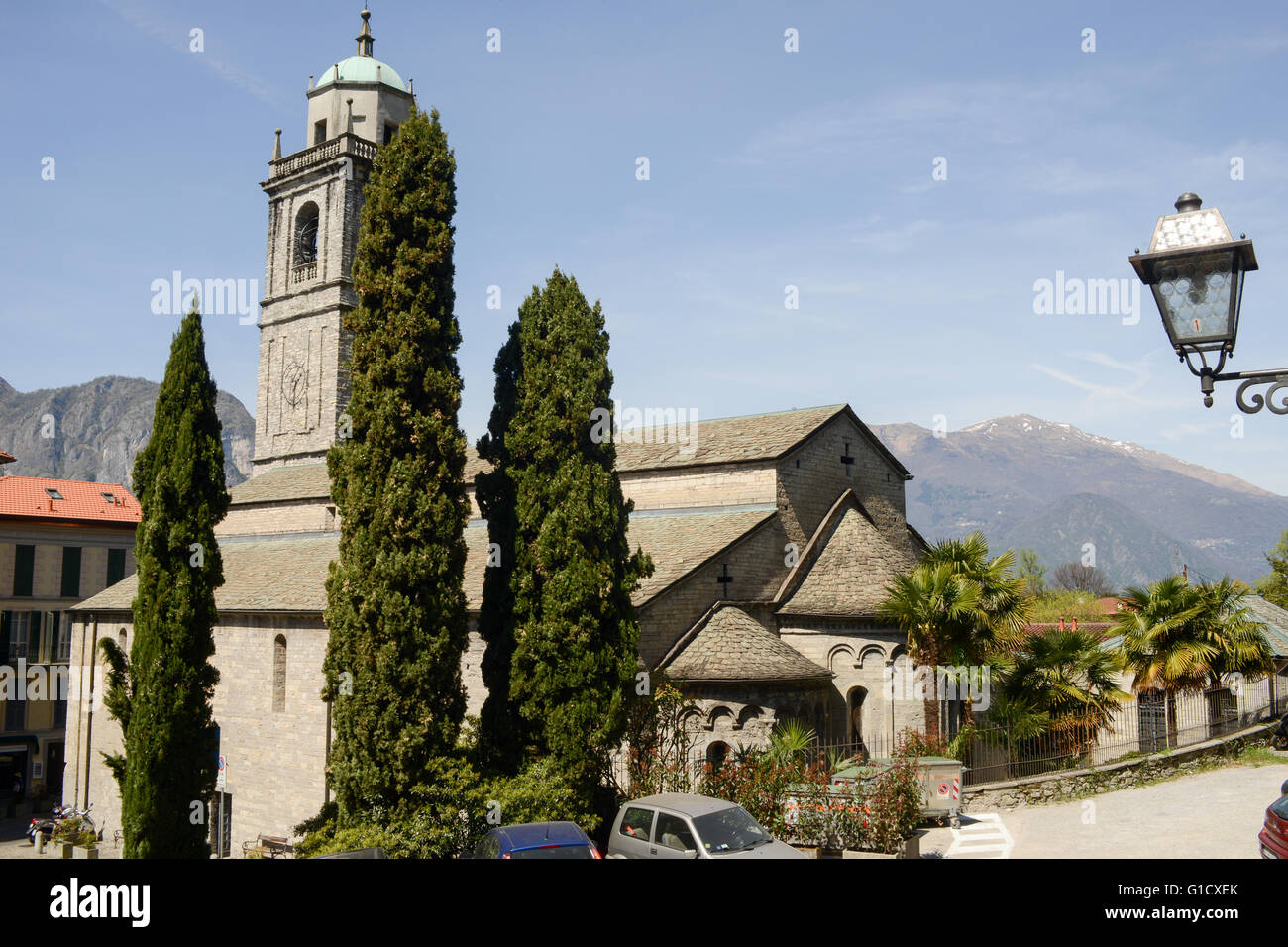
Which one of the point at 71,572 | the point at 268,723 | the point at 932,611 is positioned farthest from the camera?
the point at 71,572

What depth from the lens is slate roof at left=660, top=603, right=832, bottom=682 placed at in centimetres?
2059

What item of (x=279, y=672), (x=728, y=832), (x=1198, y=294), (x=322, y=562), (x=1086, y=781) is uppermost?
(x=1198, y=294)

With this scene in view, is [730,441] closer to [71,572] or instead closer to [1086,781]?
[1086,781]

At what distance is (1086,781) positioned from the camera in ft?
70.7

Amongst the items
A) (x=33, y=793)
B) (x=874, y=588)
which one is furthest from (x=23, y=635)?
(x=874, y=588)

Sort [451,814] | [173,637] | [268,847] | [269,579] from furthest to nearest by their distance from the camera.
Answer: [269,579] < [268,847] < [173,637] < [451,814]

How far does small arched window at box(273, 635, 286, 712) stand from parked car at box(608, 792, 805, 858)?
54.3 ft

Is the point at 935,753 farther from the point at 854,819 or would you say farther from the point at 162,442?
the point at 162,442

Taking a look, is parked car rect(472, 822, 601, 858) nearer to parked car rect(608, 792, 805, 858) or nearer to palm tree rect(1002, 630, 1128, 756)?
parked car rect(608, 792, 805, 858)

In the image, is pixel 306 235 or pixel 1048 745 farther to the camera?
pixel 306 235

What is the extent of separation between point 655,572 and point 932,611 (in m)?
6.71

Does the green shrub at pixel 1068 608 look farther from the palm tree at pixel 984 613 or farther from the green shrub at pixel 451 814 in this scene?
the green shrub at pixel 451 814

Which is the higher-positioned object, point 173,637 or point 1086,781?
point 173,637

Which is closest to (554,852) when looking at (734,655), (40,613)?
(734,655)
